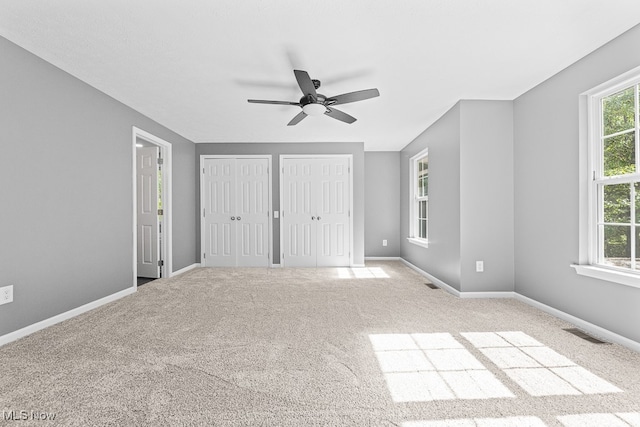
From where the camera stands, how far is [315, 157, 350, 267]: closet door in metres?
5.78

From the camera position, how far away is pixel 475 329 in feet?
8.60

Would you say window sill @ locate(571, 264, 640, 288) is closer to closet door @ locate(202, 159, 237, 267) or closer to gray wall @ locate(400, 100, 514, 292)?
gray wall @ locate(400, 100, 514, 292)

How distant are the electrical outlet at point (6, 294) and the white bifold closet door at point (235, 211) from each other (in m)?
3.41

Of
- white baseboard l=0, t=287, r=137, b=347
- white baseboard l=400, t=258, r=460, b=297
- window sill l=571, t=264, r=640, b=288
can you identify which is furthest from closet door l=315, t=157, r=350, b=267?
window sill l=571, t=264, r=640, b=288

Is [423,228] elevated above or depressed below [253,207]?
below

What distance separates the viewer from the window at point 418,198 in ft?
18.0

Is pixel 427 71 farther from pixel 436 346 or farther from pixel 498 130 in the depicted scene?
pixel 436 346

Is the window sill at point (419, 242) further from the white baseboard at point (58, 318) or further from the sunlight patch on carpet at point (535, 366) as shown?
the white baseboard at point (58, 318)

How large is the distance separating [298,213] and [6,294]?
13.1ft

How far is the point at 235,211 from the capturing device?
18.9 feet

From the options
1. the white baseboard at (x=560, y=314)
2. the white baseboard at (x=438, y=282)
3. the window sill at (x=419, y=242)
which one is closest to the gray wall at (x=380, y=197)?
the window sill at (x=419, y=242)

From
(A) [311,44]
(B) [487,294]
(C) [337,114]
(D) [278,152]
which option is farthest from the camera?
(D) [278,152]

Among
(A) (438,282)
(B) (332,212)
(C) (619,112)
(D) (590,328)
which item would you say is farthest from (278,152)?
(D) (590,328)

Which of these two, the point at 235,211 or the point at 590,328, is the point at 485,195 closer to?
the point at 590,328
